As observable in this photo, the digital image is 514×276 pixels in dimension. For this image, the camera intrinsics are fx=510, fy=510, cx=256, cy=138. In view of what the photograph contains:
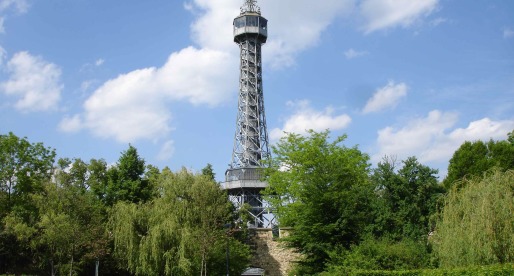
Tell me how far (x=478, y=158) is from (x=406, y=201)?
15.2 metres

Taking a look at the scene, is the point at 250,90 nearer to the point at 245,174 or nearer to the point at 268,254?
the point at 245,174

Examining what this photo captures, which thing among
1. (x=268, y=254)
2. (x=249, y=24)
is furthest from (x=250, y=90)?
(x=268, y=254)

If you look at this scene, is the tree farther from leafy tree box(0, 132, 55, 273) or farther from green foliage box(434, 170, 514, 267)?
leafy tree box(0, 132, 55, 273)

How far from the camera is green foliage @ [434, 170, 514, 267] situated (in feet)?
49.3

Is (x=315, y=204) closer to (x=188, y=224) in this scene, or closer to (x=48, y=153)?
(x=188, y=224)

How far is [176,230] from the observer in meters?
24.8

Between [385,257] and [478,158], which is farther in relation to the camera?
[478,158]

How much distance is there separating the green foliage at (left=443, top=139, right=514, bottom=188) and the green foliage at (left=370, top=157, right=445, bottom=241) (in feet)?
39.4

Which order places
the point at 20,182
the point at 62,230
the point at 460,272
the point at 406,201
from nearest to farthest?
the point at 460,272
the point at 406,201
the point at 62,230
the point at 20,182

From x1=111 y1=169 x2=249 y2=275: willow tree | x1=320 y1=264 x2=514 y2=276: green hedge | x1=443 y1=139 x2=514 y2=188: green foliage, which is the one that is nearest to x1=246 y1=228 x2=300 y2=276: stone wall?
x1=111 y1=169 x2=249 y2=275: willow tree

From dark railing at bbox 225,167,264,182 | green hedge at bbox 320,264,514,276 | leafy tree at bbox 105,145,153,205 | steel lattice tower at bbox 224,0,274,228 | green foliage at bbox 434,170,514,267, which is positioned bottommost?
green hedge at bbox 320,264,514,276

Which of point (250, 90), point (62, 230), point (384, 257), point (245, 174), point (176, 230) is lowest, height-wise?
point (384, 257)

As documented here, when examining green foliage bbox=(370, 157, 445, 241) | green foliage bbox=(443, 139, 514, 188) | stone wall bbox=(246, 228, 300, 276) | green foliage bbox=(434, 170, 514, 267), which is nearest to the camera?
green foliage bbox=(434, 170, 514, 267)

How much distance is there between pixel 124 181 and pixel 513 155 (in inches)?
966
